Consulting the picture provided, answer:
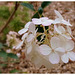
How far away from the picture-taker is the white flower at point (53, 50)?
453 mm

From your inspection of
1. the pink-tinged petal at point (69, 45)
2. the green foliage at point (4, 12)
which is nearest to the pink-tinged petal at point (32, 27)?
the pink-tinged petal at point (69, 45)

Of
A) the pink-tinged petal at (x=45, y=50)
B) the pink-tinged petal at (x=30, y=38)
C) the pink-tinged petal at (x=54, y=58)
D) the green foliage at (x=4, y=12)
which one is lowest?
the pink-tinged petal at (x=54, y=58)

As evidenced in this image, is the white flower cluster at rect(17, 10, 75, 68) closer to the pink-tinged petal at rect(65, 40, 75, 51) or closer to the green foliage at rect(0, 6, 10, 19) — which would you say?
the pink-tinged petal at rect(65, 40, 75, 51)

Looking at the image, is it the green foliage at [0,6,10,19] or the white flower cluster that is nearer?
the white flower cluster

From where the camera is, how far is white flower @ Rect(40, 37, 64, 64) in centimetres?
45

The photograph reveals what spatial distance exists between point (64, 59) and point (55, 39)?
0.20ft

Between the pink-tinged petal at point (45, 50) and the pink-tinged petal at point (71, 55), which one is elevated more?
the pink-tinged petal at point (45, 50)

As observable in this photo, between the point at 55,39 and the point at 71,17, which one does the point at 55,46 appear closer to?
the point at 55,39

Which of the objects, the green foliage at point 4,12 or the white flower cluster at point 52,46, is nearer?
the white flower cluster at point 52,46

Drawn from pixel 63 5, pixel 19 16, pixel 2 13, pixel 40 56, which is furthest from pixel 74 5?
pixel 40 56

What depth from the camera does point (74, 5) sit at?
2.72 m

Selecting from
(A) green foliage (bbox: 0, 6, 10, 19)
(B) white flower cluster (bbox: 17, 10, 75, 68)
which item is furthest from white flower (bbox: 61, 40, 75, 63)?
(A) green foliage (bbox: 0, 6, 10, 19)

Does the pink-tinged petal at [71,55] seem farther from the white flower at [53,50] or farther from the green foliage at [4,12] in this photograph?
the green foliage at [4,12]

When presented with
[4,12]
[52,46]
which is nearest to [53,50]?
[52,46]
